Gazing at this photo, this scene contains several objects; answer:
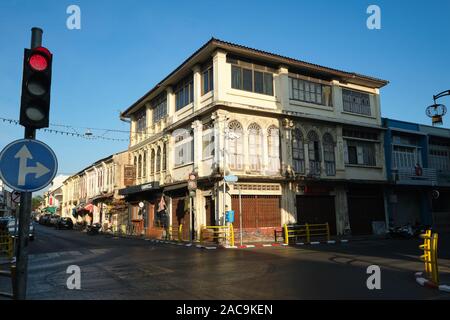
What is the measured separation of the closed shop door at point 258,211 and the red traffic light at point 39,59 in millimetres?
17420

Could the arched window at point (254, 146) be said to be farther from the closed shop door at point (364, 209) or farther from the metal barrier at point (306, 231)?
the closed shop door at point (364, 209)

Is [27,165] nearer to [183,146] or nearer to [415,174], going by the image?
[183,146]

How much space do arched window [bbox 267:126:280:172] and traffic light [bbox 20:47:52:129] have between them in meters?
19.1

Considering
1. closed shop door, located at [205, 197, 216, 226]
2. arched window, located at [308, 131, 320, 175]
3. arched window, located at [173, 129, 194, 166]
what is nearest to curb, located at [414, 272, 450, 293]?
closed shop door, located at [205, 197, 216, 226]

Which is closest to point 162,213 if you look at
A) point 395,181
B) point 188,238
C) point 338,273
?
point 188,238

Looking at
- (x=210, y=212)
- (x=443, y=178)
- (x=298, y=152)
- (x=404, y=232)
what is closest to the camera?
(x=210, y=212)

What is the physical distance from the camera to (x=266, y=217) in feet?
74.4

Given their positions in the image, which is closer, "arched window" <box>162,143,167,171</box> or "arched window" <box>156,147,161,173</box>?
"arched window" <box>162,143,167,171</box>

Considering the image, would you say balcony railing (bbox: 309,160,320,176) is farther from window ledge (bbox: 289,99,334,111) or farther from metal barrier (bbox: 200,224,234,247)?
metal barrier (bbox: 200,224,234,247)

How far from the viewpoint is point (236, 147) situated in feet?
73.4

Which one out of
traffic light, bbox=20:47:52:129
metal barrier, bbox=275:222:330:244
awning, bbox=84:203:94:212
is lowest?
metal barrier, bbox=275:222:330:244

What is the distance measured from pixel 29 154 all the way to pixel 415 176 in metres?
30.1

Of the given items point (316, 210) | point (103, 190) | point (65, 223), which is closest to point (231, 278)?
point (316, 210)

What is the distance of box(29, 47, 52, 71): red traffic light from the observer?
478 centimetres
